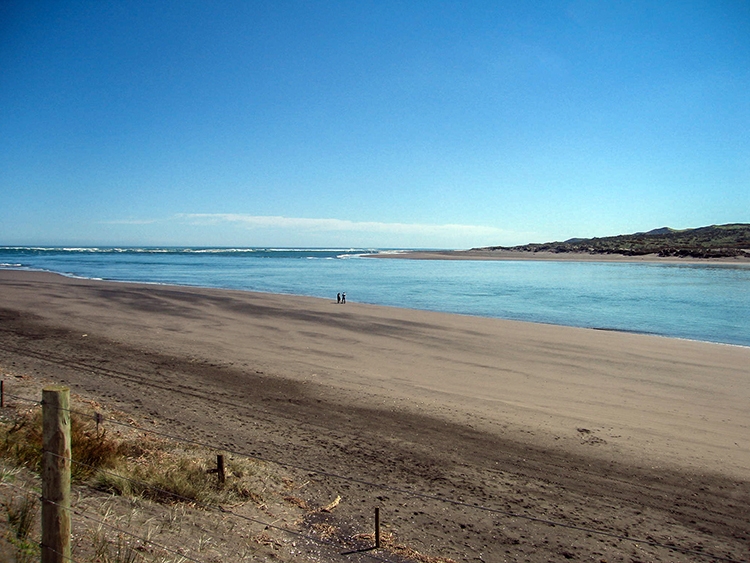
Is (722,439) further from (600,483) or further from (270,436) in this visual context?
(270,436)

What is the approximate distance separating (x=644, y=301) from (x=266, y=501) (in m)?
29.5

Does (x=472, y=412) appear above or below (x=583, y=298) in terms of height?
below

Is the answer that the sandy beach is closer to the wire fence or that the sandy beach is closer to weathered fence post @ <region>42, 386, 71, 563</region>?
the wire fence

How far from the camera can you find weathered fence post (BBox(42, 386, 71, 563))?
144 inches

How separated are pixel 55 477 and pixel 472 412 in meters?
8.07

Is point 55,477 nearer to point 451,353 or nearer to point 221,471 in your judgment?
point 221,471

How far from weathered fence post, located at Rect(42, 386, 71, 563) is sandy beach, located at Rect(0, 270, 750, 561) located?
140 inches

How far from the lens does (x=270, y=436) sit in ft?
28.5

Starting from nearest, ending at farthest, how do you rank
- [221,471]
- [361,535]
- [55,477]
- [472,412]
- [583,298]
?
[55,477]
[361,535]
[221,471]
[472,412]
[583,298]

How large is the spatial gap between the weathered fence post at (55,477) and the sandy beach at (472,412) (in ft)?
11.7

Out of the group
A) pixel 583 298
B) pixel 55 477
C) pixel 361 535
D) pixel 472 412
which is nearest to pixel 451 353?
pixel 472 412

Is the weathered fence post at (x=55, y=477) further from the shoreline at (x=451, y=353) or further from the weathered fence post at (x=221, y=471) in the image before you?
the shoreline at (x=451, y=353)

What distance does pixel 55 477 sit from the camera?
367cm

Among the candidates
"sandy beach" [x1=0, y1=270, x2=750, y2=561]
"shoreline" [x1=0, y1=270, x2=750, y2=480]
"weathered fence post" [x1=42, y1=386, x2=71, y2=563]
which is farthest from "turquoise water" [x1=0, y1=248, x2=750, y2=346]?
"weathered fence post" [x1=42, y1=386, x2=71, y2=563]
